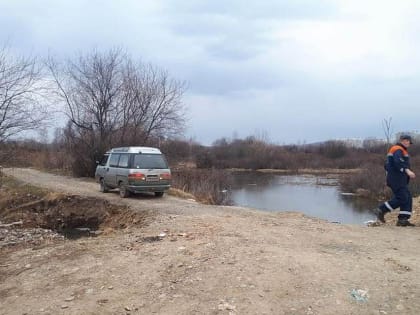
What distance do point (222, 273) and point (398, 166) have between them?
228 inches

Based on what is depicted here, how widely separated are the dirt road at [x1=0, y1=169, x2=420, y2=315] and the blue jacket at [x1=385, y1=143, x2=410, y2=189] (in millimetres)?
1170

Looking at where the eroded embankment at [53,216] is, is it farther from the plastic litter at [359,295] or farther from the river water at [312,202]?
the river water at [312,202]

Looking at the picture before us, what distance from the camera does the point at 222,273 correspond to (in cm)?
679

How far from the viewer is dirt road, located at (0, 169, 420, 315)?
588 centimetres

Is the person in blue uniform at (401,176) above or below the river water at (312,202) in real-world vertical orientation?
above

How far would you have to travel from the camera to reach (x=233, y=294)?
608cm

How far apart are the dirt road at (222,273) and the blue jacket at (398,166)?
1.17 metres

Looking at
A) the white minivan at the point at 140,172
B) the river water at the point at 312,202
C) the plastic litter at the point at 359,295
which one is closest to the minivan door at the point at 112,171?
the white minivan at the point at 140,172

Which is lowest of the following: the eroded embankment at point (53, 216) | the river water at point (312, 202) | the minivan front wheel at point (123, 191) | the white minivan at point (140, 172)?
the river water at point (312, 202)

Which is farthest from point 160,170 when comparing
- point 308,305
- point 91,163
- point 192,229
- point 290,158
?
point 290,158

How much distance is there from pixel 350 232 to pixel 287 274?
3903mm

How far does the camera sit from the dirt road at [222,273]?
5.88m

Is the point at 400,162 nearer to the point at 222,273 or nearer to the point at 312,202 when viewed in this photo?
the point at 222,273

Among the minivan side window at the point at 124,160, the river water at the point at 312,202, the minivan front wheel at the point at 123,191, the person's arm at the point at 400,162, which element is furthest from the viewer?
the river water at the point at 312,202
